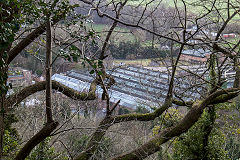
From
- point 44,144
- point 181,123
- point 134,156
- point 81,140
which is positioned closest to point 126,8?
point 181,123

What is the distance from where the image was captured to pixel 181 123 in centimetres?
362

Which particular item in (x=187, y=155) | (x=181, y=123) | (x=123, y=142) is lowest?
(x=123, y=142)

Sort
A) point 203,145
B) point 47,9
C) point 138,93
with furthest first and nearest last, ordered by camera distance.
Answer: point 138,93, point 203,145, point 47,9

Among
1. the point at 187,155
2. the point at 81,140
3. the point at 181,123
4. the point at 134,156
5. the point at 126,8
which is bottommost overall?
the point at 81,140

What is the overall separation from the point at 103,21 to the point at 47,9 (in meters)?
3.30

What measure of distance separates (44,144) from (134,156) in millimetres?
2204

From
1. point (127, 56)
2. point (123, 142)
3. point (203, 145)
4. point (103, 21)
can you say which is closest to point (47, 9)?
point (103, 21)

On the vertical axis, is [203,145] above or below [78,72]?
below

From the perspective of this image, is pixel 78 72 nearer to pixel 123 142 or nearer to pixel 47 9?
pixel 123 142

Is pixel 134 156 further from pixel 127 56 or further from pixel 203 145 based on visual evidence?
pixel 127 56

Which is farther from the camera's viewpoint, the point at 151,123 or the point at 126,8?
the point at 151,123

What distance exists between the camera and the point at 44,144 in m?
4.75

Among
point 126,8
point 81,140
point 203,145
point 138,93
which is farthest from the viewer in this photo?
point 138,93

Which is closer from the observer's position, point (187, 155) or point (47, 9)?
point (47, 9)
